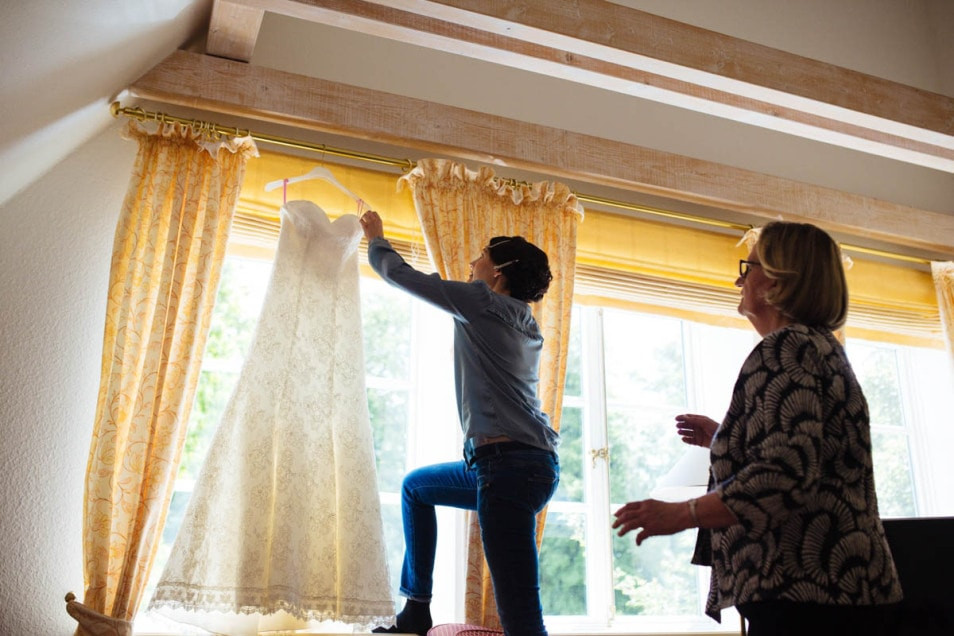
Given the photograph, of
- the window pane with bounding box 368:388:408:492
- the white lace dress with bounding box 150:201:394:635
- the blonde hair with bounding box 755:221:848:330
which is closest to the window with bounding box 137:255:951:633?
the window pane with bounding box 368:388:408:492

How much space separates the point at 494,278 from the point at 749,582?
4.38 feet

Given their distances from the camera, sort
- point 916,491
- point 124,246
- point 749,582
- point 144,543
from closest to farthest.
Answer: point 749,582
point 144,543
point 124,246
point 916,491

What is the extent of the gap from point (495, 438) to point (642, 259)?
177 cm

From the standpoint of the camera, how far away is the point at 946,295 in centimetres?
427

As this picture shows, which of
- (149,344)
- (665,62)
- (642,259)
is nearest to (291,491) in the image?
(149,344)

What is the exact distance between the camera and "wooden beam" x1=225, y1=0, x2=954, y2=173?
2689 mm

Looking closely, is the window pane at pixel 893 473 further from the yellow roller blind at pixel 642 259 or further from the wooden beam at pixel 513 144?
the wooden beam at pixel 513 144

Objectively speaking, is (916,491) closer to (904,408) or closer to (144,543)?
(904,408)

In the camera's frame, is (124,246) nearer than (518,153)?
Yes

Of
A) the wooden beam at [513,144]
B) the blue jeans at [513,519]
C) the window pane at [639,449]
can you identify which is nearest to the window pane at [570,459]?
the window pane at [639,449]

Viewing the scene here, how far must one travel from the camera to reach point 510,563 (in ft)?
6.95

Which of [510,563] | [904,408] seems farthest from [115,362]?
[904,408]

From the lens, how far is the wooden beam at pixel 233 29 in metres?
2.83

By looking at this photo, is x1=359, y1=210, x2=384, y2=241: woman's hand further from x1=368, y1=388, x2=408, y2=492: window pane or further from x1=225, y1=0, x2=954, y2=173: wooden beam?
x1=368, y1=388, x2=408, y2=492: window pane
